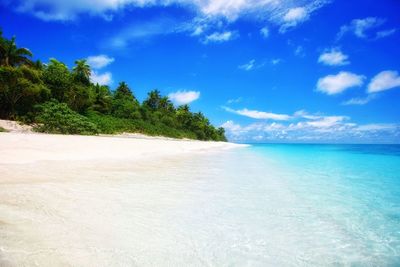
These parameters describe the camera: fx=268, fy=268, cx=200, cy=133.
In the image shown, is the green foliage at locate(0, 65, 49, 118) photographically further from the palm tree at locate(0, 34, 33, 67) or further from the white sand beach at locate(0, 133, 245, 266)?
the white sand beach at locate(0, 133, 245, 266)

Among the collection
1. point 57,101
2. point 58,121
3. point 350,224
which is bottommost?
point 350,224

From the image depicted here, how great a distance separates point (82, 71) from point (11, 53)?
10688mm

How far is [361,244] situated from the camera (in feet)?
10.9

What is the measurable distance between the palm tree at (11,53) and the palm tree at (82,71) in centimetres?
892

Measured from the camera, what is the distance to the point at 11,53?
26328 mm

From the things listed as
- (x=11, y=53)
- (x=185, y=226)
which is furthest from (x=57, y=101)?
(x=185, y=226)

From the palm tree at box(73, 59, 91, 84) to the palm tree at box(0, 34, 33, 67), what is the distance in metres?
8.92

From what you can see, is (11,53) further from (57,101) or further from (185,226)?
(185,226)

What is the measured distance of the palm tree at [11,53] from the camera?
84.2 ft

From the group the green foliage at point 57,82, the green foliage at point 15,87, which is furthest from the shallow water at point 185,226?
the green foliage at point 57,82

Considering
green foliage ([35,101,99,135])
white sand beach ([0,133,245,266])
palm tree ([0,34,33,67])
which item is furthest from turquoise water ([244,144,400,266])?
palm tree ([0,34,33,67])

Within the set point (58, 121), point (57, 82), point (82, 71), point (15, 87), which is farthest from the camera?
point (82, 71)

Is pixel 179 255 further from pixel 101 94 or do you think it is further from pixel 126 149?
pixel 101 94

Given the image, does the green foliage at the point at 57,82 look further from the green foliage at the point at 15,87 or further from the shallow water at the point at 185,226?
the shallow water at the point at 185,226
